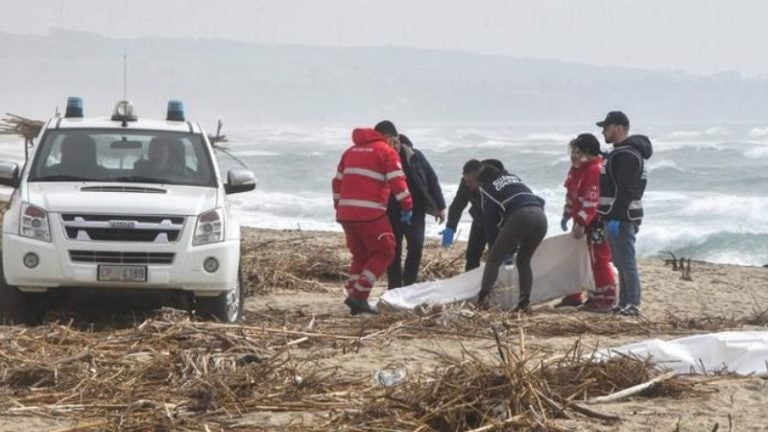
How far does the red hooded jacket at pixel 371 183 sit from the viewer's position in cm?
1105

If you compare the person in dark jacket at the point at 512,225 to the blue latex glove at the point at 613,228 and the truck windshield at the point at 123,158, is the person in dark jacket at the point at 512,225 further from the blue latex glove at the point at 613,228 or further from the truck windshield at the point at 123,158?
the truck windshield at the point at 123,158

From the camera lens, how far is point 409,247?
12422 mm

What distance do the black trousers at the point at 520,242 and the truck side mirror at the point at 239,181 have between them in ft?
7.09

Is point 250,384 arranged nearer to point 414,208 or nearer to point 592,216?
point 592,216

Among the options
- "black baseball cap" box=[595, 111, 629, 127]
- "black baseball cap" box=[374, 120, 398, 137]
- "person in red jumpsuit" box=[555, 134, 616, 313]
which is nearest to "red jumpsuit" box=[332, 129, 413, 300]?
"black baseball cap" box=[374, 120, 398, 137]

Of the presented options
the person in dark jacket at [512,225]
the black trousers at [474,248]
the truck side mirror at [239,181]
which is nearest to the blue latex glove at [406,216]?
the person in dark jacket at [512,225]

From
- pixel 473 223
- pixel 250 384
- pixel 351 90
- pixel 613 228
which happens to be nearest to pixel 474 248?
pixel 473 223

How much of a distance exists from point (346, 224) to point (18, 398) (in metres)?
4.64

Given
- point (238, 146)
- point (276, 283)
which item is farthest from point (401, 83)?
point (276, 283)

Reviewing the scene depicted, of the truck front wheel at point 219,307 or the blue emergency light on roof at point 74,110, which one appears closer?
the truck front wheel at point 219,307

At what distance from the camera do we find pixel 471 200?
1263 centimetres

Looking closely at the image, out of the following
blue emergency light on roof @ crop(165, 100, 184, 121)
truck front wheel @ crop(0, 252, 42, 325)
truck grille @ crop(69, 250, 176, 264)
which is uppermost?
blue emergency light on roof @ crop(165, 100, 184, 121)

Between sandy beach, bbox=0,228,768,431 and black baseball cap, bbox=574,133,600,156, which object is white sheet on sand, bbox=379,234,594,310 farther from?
black baseball cap, bbox=574,133,600,156

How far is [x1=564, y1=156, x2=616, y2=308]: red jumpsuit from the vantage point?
37.9 ft
